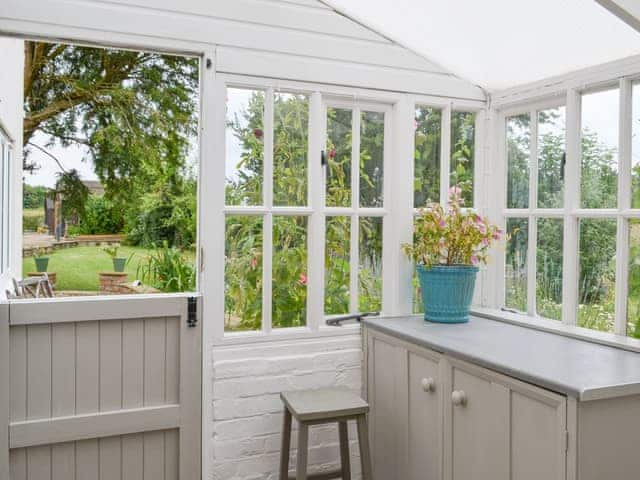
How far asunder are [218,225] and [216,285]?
27 centimetres

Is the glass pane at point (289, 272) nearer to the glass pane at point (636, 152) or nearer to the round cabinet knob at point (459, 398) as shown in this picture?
the round cabinet knob at point (459, 398)

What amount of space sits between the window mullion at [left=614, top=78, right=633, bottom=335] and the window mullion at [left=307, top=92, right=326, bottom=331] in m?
1.30

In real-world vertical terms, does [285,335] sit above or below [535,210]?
below

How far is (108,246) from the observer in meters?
5.45

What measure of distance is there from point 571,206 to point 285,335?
4.75 feet

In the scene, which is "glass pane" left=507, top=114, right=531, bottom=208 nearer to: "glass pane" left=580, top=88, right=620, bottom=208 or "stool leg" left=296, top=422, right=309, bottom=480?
"glass pane" left=580, top=88, right=620, bottom=208

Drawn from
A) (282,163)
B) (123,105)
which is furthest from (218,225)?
(123,105)

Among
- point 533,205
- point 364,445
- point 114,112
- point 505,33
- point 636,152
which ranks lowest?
point 364,445

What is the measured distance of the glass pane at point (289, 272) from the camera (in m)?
2.68

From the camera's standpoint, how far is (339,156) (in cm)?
278

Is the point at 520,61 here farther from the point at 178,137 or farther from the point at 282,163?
the point at 178,137

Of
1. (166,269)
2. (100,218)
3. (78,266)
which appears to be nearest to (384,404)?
(166,269)

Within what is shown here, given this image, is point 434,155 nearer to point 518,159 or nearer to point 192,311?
point 518,159

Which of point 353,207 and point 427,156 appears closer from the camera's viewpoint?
point 353,207
